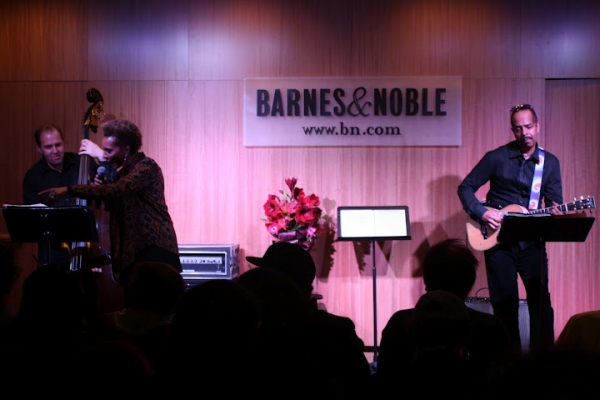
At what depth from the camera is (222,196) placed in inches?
242

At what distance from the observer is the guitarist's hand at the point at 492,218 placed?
4.79m

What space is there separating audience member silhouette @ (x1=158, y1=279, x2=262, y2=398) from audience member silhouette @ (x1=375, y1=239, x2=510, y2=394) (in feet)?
1.70

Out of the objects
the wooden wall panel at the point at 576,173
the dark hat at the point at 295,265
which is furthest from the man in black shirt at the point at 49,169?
the wooden wall panel at the point at 576,173

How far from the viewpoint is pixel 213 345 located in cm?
159

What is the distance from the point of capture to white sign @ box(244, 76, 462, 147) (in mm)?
6016

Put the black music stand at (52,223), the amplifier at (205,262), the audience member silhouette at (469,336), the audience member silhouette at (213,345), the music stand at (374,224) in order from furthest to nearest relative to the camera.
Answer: the amplifier at (205,262)
the music stand at (374,224)
the black music stand at (52,223)
the audience member silhouette at (469,336)
the audience member silhouette at (213,345)

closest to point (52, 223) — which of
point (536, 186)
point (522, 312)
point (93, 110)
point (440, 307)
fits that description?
point (93, 110)

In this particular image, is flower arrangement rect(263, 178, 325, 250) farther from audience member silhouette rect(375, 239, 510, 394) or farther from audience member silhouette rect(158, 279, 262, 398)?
audience member silhouette rect(158, 279, 262, 398)

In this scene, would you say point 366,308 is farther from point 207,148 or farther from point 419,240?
point 207,148

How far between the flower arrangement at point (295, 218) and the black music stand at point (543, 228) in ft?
5.96

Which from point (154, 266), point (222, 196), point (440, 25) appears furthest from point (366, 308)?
point (154, 266)

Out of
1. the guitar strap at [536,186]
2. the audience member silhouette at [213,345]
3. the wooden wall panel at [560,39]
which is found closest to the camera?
the audience member silhouette at [213,345]

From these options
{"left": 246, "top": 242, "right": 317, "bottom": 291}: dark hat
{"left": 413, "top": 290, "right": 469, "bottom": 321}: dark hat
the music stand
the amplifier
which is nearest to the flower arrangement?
the music stand

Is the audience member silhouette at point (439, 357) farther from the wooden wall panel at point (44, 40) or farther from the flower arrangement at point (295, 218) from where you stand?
the wooden wall panel at point (44, 40)
